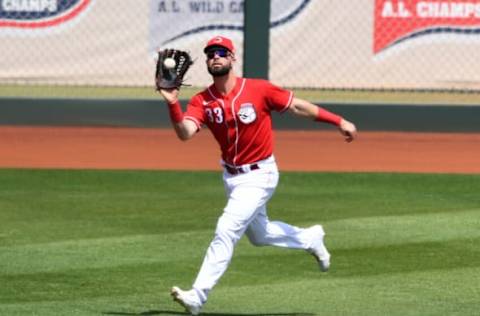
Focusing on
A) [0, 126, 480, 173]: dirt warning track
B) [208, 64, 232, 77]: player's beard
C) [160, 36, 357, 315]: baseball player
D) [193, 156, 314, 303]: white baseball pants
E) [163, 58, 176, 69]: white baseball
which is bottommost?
[0, 126, 480, 173]: dirt warning track

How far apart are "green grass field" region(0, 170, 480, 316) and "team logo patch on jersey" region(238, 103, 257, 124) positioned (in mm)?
Answer: 1178

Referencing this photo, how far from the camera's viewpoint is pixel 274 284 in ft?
30.3

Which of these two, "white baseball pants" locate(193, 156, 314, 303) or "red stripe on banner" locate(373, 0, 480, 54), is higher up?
"white baseball pants" locate(193, 156, 314, 303)

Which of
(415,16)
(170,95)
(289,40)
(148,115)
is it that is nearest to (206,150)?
(148,115)

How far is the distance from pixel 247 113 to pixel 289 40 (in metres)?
13.0

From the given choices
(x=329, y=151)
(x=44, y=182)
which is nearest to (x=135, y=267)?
(x=44, y=182)

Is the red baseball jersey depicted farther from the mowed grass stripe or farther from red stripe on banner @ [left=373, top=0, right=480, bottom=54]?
red stripe on banner @ [left=373, top=0, right=480, bottom=54]

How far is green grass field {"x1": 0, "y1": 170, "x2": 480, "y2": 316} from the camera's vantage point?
28.4 feet

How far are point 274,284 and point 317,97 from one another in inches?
422

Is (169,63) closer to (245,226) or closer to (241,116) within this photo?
(241,116)

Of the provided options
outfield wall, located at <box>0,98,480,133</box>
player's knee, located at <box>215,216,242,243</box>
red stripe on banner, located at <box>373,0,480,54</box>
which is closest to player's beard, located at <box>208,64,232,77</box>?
player's knee, located at <box>215,216,242,243</box>

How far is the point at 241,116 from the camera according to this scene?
845 cm

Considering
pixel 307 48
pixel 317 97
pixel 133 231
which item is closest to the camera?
pixel 133 231

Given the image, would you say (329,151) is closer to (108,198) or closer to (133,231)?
(108,198)
